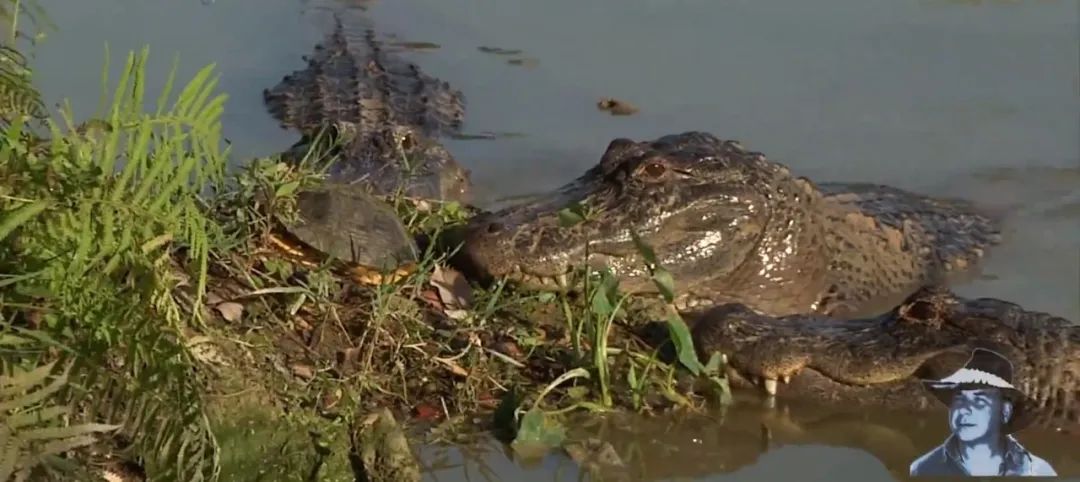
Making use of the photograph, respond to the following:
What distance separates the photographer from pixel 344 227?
18.6 ft

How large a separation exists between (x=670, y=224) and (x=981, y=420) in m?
1.68

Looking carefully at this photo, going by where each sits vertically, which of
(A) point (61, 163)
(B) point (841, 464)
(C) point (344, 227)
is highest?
(A) point (61, 163)

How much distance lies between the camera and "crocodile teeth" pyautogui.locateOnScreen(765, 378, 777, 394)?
216 inches

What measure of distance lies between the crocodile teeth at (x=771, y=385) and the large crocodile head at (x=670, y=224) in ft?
3.02

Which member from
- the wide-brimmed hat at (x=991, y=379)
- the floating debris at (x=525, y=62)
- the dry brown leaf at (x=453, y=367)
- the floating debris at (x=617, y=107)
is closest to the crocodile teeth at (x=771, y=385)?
the wide-brimmed hat at (x=991, y=379)

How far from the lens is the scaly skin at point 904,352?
5.33 metres

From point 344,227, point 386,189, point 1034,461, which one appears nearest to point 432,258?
point 344,227

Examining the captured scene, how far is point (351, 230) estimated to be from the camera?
18.7ft

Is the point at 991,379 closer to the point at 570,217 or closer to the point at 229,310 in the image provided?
the point at 570,217

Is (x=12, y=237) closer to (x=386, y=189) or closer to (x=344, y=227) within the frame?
(x=344, y=227)

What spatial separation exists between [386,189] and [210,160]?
3421mm

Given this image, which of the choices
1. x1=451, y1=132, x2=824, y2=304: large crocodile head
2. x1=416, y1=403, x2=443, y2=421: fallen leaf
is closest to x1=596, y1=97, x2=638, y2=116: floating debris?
x1=451, y1=132, x2=824, y2=304: large crocodile head

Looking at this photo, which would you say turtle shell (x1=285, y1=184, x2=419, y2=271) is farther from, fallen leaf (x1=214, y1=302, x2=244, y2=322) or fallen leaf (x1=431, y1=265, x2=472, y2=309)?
fallen leaf (x1=214, y1=302, x2=244, y2=322)

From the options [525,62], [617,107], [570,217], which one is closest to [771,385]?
[570,217]
